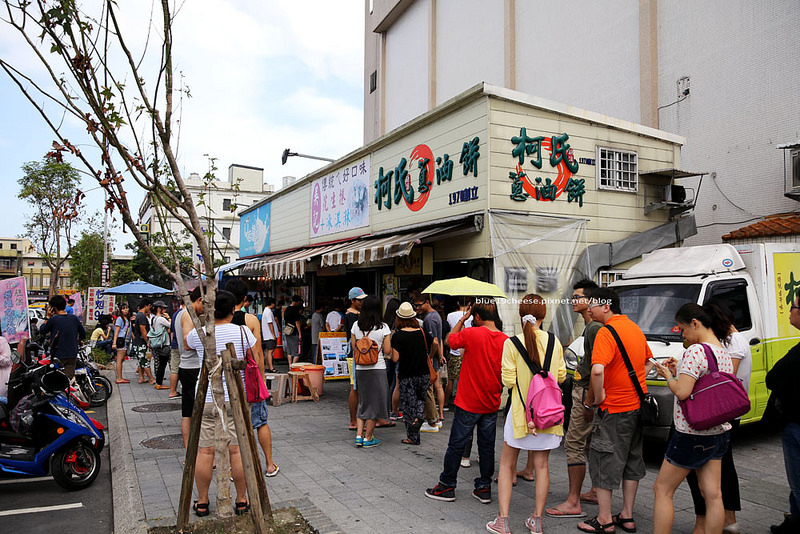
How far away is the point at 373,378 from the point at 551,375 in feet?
9.86

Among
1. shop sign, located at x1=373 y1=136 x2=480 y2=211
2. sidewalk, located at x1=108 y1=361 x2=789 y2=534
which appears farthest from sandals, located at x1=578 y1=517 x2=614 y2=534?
shop sign, located at x1=373 y1=136 x2=480 y2=211

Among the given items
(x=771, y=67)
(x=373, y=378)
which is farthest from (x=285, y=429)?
(x=771, y=67)

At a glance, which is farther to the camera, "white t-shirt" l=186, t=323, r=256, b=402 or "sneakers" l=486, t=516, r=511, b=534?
"white t-shirt" l=186, t=323, r=256, b=402

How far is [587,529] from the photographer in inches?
179

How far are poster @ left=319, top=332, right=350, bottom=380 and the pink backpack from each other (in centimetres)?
725

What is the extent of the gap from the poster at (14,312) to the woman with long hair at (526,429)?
301 inches

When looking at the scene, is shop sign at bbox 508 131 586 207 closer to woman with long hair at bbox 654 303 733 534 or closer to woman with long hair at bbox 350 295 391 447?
woman with long hair at bbox 350 295 391 447

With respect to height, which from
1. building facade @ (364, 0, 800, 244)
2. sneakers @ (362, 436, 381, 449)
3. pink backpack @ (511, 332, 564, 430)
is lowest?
sneakers @ (362, 436, 381, 449)

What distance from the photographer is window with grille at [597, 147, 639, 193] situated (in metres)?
10.2

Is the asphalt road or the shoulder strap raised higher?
the shoulder strap

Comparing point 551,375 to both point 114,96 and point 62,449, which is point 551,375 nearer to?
point 114,96

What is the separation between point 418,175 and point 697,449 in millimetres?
8167

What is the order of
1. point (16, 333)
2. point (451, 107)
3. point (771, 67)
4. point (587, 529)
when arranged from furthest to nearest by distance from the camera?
point (771, 67)
point (451, 107)
point (16, 333)
point (587, 529)

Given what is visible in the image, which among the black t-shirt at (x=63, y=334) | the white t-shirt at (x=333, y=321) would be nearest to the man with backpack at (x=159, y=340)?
the black t-shirt at (x=63, y=334)
